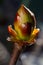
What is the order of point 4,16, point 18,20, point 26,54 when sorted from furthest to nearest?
point 26,54, point 4,16, point 18,20

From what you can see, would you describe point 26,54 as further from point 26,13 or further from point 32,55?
point 26,13

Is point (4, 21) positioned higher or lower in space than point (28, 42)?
lower

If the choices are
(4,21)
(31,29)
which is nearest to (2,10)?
(4,21)

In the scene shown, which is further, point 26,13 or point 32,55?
point 32,55

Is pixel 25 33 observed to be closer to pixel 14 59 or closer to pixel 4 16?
pixel 14 59

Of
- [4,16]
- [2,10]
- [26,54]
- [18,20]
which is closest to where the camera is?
[18,20]

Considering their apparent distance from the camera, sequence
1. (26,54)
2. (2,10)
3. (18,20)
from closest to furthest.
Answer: (18,20), (2,10), (26,54)

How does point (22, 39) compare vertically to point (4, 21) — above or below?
above

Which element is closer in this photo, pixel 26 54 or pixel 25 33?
pixel 25 33

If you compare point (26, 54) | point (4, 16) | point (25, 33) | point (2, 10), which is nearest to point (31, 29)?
point (25, 33)

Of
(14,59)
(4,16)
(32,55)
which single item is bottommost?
(32,55)
